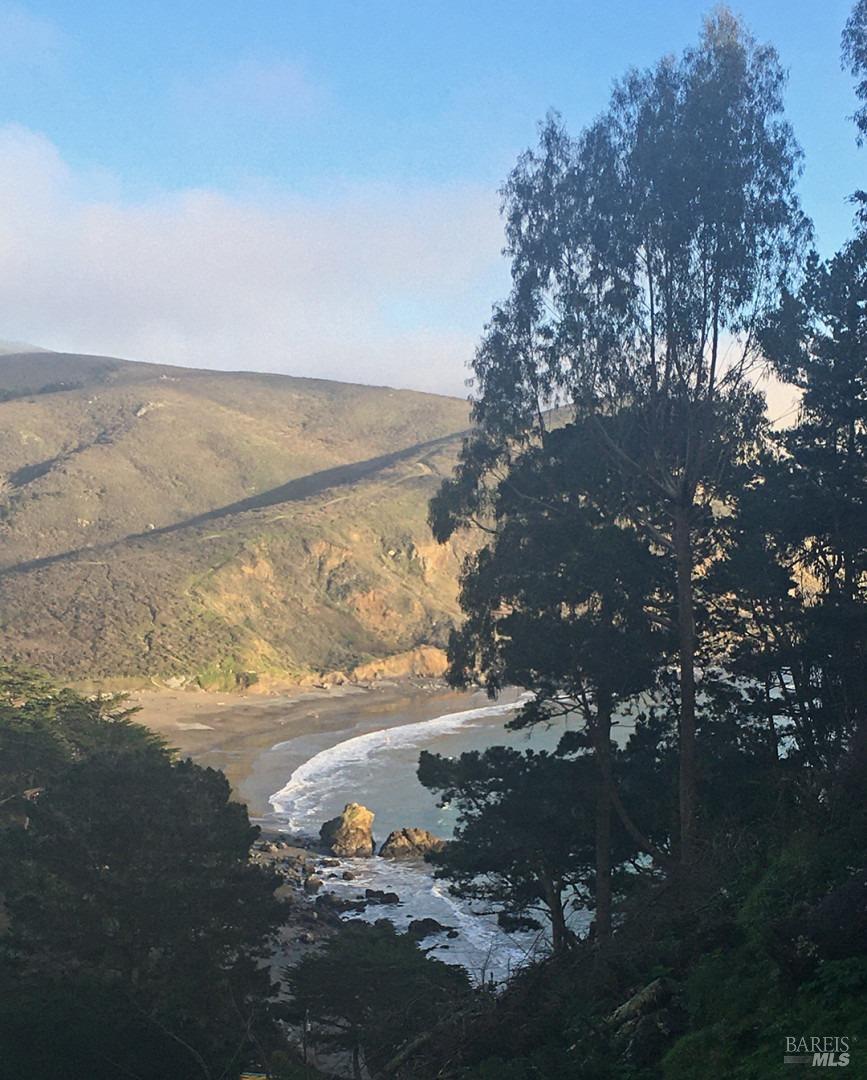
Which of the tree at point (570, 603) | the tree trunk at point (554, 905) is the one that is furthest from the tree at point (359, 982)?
the tree at point (570, 603)

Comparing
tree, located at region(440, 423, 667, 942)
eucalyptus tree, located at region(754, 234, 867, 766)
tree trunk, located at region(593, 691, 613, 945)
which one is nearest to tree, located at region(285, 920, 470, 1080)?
tree trunk, located at region(593, 691, 613, 945)

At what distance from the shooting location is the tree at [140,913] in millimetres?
14820

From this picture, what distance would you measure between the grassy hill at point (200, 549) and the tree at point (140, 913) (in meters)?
65.7

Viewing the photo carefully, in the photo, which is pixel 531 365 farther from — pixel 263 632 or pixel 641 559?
pixel 263 632

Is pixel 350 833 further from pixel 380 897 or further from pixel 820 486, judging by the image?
pixel 820 486

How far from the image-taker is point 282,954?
97.9ft

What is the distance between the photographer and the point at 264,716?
81.6 meters

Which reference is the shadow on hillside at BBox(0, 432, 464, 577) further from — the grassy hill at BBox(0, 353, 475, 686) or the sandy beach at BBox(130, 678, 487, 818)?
the sandy beach at BBox(130, 678, 487, 818)

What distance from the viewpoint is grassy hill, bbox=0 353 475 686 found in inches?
3765

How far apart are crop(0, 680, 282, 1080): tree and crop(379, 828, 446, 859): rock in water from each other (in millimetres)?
20871

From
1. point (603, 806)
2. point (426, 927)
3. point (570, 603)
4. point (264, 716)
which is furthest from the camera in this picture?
point (264, 716)

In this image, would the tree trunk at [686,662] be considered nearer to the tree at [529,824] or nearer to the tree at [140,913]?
the tree at [529,824]

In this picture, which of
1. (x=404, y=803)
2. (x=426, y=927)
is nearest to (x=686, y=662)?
(x=426, y=927)

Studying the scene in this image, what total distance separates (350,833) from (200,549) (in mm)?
81243
